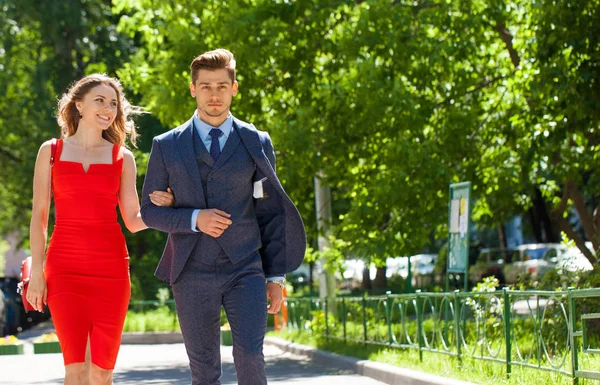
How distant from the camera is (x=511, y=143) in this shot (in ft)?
65.9

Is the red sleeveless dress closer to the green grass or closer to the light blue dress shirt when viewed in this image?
the light blue dress shirt

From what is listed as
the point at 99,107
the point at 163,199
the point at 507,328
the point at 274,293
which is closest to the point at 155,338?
the point at 507,328

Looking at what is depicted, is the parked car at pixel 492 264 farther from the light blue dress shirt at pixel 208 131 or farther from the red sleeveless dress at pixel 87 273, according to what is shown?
the light blue dress shirt at pixel 208 131

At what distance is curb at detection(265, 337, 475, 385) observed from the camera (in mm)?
10834

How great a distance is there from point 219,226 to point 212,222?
1.4 inches

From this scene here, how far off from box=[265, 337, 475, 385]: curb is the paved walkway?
0.11m

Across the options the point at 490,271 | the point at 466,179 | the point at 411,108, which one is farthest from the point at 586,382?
the point at 490,271

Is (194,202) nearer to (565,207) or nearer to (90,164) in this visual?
(90,164)

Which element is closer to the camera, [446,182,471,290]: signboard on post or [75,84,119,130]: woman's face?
[75,84,119,130]: woman's face

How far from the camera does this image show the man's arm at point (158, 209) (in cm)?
517

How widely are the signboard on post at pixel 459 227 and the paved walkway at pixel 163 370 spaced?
202 centimetres

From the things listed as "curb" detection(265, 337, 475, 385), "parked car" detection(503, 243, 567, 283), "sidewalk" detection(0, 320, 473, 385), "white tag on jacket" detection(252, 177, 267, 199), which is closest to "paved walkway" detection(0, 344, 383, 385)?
"sidewalk" detection(0, 320, 473, 385)

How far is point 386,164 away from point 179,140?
564 inches

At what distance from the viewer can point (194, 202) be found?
527 cm
